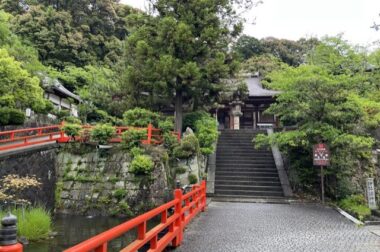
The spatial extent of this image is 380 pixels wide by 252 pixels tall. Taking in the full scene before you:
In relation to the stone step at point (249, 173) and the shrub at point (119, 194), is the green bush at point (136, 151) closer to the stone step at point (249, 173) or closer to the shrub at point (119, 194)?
the shrub at point (119, 194)

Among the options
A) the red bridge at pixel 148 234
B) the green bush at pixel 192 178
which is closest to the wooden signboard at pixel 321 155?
the green bush at pixel 192 178

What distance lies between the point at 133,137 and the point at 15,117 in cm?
751

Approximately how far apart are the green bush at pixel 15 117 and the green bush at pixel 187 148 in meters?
8.71

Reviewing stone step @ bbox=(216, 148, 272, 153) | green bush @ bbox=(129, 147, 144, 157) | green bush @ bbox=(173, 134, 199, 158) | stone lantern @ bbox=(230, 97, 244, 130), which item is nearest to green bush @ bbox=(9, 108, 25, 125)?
green bush @ bbox=(129, 147, 144, 157)

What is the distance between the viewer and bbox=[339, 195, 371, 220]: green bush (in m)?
9.94

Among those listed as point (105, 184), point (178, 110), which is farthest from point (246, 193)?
point (105, 184)

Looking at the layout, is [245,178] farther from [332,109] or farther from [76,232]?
[76,232]

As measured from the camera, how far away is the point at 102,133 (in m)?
13.6

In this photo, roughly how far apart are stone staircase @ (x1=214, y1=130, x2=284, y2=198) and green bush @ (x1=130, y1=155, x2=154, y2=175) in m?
3.08

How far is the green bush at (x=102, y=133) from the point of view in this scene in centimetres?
1356

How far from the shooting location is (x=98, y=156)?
45.2ft

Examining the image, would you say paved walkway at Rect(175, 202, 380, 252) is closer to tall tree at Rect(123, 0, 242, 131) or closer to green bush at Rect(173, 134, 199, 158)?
green bush at Rect(173, 134, 199, 158)

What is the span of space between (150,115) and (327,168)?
7.90 meters

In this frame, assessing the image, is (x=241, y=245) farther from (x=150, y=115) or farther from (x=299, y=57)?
(x=299, y=57)
